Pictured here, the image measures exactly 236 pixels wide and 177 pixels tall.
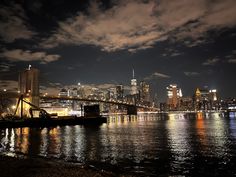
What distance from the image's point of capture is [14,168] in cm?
1495

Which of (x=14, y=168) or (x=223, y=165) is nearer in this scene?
(x=14, y=168)

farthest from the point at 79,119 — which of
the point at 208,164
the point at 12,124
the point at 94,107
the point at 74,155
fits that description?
the point at 208,164

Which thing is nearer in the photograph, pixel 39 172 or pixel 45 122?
pixel 39 172

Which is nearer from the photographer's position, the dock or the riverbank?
the riverbank

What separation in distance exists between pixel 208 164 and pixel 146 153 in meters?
6.26

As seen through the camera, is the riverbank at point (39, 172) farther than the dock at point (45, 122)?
No

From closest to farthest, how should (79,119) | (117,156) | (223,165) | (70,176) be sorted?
1. (70,176)
2. (223,165)
3. (117,156)
4. (79,119)

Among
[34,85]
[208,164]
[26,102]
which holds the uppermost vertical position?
[34,85]

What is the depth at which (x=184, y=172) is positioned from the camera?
16.1 meters

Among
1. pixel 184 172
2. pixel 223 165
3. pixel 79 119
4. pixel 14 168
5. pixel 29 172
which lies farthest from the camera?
pixel 79 119

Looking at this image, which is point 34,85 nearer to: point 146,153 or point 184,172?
point 146,153

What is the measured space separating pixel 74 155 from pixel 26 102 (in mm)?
77243

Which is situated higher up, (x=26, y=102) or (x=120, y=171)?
(x=26, y=102)

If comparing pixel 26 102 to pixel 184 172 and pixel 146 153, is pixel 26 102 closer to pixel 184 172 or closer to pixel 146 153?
pixel 146 153
